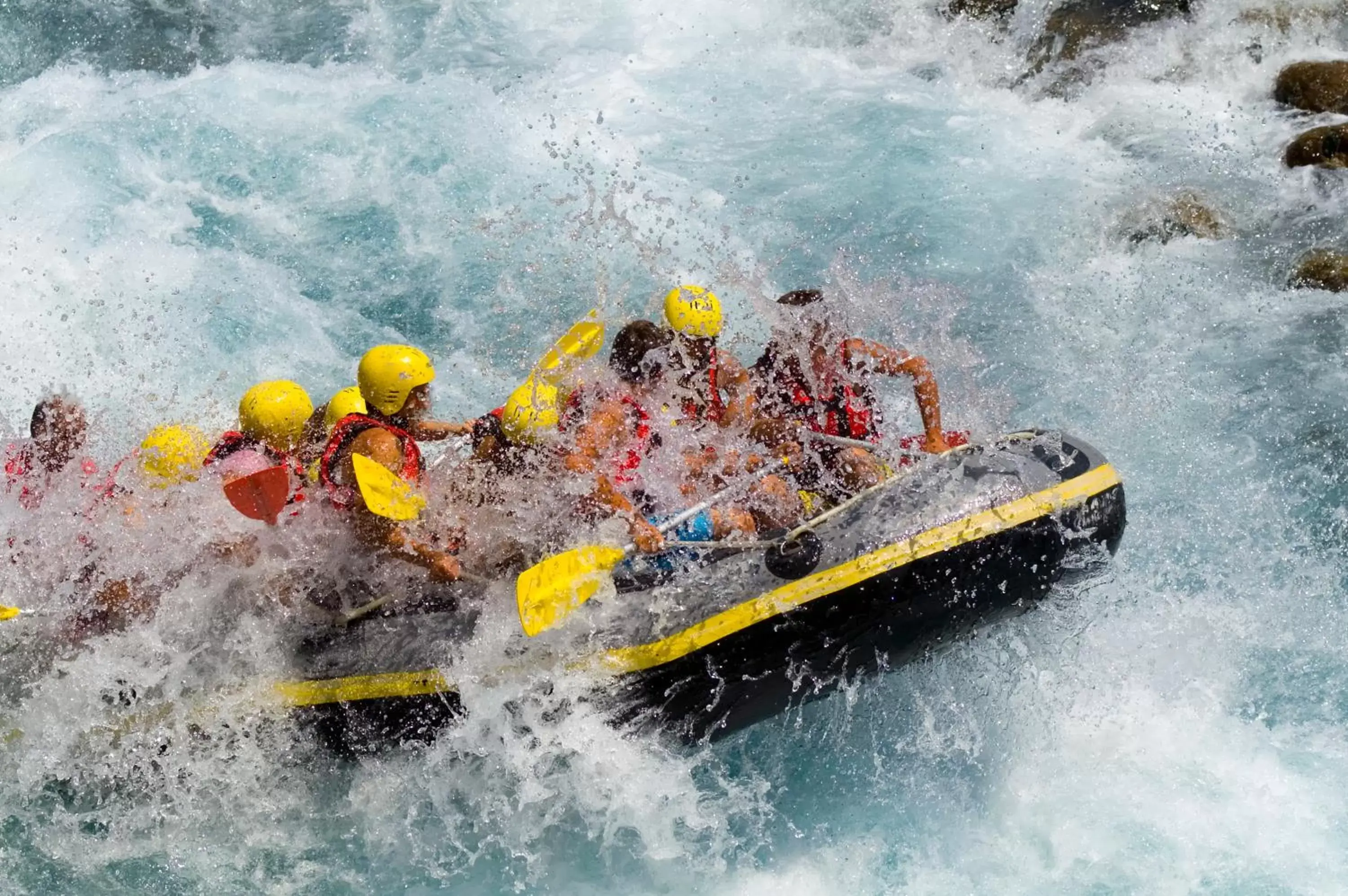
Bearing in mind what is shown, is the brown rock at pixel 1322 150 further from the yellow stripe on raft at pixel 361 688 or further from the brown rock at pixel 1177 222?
the yellow stripe on raft at pixel 361 688

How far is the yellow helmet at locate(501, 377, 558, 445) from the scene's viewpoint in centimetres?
523

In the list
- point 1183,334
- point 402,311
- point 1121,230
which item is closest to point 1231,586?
point 1183,334

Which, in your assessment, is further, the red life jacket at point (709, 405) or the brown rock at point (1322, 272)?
the brown rock at point (1322, 272)

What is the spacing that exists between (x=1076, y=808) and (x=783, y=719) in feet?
4.05

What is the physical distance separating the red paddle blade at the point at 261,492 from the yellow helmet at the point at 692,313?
1.68m

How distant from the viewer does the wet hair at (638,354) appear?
17.7 ft

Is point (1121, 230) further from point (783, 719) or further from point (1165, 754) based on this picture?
point (783, 719)

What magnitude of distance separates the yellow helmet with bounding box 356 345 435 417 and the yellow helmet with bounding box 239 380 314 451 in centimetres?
60

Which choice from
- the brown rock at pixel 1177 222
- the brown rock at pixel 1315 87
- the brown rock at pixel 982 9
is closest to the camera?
the brown rock at pixel 1177 222

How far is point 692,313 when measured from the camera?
5516 mm

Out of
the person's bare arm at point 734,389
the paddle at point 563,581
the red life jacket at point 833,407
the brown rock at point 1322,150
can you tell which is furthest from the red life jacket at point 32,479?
the brown rock at point 1322,150

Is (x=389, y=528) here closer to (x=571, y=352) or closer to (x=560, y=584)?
(x=560, y=584)

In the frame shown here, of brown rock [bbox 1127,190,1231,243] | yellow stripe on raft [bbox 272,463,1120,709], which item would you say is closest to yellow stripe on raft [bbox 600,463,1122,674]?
yellow stripe on raft [bbox 272,463,1120,709]

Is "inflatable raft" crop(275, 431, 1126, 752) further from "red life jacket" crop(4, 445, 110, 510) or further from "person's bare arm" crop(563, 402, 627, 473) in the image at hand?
"red life jacket" crop(4, 445, 110, 510)
